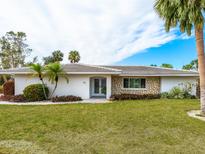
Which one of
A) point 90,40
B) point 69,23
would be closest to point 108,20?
point 69,23

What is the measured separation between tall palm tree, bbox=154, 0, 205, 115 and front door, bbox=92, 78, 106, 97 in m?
11.6

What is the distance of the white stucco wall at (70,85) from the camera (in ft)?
63.6

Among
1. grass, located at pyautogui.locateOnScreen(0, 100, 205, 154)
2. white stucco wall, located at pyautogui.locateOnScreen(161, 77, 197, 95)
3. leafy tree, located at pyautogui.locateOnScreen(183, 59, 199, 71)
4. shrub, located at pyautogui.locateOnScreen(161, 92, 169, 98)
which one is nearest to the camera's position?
grass, located at pyautogui.locateOnScreen(0, 100, 205, 154)

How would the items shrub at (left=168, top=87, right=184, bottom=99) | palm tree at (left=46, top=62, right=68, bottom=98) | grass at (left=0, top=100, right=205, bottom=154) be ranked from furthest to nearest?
shrub at (left=168, top=87, right=184, bottom=99)
palm tree at (left=46, top=62, right=68, bottom=98)
grass at (left=0, top=100, right=205, bottom=154)

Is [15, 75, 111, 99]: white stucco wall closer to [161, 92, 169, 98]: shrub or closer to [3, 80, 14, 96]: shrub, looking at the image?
[3, 80, 14, 96]: shrub

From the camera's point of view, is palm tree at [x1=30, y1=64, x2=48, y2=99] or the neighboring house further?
the neighboring house

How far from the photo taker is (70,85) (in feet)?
64.4

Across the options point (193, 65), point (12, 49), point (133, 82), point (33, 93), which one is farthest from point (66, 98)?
point (193, 65)

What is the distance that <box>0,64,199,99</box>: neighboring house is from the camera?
19188 mm

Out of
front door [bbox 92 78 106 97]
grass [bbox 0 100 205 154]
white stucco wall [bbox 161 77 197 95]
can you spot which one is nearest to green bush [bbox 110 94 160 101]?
white stucco wall [bbox 161 77 197 95]

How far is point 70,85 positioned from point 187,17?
13.3 m

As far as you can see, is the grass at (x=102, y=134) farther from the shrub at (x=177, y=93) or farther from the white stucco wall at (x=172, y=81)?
the white stucco wall at (x=172, y=81)

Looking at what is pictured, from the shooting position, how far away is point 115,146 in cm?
604

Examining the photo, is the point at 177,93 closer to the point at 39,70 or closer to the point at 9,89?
the point at 39,70
